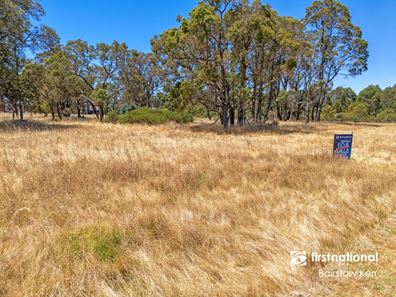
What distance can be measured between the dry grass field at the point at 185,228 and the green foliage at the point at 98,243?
12mm

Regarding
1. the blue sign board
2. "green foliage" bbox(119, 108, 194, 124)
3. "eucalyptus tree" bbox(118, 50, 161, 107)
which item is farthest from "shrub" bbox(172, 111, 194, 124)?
the blue sign board

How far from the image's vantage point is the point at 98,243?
2539 mm

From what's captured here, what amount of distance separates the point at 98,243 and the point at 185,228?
990 mm

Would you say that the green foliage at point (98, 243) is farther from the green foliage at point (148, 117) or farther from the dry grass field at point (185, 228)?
the green foliage at point (148, 117)

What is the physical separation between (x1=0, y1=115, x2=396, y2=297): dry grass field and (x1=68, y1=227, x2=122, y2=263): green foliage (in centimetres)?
1

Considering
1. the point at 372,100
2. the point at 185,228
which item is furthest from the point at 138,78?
the point at 372,100

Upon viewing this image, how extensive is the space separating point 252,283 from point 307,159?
555 centimetres

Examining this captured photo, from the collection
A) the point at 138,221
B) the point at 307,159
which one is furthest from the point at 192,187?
the point at 307,159

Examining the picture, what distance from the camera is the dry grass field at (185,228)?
204cm

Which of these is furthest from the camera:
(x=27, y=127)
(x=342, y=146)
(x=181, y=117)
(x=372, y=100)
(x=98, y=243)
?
(x=372, y=100)

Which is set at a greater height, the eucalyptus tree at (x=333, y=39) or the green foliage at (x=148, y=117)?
the eucalyptus tree at (x=333, y=39)

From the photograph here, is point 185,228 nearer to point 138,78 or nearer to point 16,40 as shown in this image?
point 16,40

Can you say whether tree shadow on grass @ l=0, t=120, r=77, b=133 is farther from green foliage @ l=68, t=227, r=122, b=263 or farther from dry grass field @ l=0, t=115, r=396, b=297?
green foliage @ l=68, t=227, r=122, b=263

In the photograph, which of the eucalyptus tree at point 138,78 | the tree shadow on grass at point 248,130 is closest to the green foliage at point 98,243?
the tree shadow on grass at point 248,130
